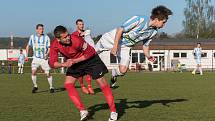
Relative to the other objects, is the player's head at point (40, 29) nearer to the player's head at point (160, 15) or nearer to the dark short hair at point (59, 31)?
the player's head at point (160, 15)

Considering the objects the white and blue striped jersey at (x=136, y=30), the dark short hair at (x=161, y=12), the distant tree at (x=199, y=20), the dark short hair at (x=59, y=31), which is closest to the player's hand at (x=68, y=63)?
the dark short hair at (x=59, y=31)

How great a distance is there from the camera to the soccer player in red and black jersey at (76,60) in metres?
7.58

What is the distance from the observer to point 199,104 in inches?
403

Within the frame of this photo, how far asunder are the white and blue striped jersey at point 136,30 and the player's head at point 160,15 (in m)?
0.25

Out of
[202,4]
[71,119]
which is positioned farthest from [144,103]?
[202,4]

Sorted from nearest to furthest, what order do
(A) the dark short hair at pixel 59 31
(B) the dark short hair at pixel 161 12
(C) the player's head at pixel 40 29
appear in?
(A) the dark short hair at pixel 59 31 → (B) the dark short hair at pixel 161 12 → (C) the player's head at pixel 40 29

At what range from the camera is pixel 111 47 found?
10.5 metres

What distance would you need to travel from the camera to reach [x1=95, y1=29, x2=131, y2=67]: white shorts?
32.0 feet

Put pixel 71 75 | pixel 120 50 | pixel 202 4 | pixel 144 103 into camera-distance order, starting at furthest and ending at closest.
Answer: pixel 202 4
pixel 144 103
pixel 120 50
pixel 71 75

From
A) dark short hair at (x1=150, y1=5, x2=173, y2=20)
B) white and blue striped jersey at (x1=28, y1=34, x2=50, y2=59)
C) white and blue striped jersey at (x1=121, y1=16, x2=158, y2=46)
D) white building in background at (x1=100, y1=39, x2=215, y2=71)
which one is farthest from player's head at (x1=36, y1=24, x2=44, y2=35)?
white building in background at (x1=100, y1=39, x2=215, y2=71)

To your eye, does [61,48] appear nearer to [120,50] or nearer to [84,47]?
[84,47]

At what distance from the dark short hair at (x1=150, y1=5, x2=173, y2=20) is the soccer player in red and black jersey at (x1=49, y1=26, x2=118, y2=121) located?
1546 millimetres

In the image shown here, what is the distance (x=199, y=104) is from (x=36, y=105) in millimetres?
3687

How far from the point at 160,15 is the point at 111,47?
2132 mm
